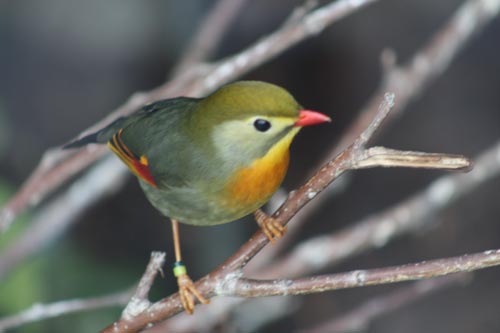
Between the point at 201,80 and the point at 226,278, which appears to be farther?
the point at 201,80

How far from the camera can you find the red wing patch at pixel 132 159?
192cm

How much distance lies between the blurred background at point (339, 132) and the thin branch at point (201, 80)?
1470mm

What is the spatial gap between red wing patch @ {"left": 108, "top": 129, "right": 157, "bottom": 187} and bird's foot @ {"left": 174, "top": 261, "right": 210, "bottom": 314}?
22 cm

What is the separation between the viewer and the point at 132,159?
6.28 feet

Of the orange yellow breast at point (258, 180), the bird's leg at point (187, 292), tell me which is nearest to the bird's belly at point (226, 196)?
the orange yellow breast at point (258, 180)

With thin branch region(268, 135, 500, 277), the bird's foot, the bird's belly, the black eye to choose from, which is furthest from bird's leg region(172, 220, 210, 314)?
thin branch region(268, 135, 500, 277)

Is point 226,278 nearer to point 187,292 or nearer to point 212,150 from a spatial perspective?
point 187,292

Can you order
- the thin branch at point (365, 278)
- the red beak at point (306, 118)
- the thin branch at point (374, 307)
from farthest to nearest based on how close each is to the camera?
the thin branch at point (374, 307), the red beak at point (306, 118), the thin branch at point (365, 278)

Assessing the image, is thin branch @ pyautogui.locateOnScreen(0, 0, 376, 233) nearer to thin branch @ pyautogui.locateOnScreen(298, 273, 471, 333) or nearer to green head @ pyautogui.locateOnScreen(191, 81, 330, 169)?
green head @ pyautogui.locateOnScreen(191, 81, 330, 169)

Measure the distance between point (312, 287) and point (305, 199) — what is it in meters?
0.17

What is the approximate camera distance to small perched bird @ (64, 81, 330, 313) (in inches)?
64.5

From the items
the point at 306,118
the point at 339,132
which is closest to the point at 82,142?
the point at 306,118

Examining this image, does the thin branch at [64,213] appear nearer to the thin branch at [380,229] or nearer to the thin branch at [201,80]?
the thin branch at [201,80]

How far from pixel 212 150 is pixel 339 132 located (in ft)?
9.05
